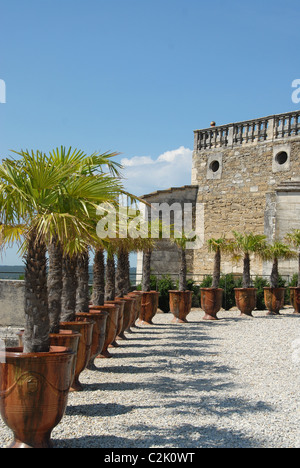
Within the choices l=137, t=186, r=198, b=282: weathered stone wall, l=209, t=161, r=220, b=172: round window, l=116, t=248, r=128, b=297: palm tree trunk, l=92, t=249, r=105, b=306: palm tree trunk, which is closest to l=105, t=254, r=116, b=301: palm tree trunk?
l=116, t=248, r=128, b=297: palm tree trunk

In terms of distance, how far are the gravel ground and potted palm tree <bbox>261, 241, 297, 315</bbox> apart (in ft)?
14.5

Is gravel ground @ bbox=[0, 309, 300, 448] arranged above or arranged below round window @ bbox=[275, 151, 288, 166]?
below

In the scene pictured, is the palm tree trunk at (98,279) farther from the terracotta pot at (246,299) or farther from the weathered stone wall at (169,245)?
the weathered stone wall at (169,245)

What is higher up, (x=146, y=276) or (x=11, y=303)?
(x=146, y=276)

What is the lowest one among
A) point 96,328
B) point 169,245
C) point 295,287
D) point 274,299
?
point 274,299

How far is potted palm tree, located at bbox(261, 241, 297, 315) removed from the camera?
51.8ft

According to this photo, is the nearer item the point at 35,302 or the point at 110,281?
the point at 35,302

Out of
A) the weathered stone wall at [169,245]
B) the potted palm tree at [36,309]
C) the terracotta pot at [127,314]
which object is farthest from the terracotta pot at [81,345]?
the weathered stone wall at [169,245]

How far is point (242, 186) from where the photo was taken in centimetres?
2000

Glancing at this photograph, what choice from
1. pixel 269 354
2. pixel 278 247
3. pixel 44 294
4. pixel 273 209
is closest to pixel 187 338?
pixel 269 354

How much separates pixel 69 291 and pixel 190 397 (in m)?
2.27

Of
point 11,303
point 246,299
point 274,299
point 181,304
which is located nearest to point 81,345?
point 11,303

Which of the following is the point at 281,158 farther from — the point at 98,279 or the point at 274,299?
the point at 98,279

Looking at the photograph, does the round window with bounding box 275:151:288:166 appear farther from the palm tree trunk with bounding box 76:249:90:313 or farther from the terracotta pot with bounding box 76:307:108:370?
the terracotta pot with bounding box 76:307:108:370
